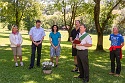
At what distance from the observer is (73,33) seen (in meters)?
9.35

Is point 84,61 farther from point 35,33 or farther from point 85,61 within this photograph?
point 35,33

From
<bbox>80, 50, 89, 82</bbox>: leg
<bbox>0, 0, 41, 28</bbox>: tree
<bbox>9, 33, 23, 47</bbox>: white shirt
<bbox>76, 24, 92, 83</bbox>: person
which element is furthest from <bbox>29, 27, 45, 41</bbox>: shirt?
<bbox>0, 0, 41, 28</bbox>: tree

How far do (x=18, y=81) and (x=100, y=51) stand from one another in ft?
45.2

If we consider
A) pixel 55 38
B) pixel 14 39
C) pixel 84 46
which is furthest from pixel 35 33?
pixel 84 46

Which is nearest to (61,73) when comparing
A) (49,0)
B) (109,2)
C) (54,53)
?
(54,53)

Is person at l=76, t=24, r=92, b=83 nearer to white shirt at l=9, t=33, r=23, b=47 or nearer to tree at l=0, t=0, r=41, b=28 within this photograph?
white shirt at l=9, t=33, r=23, b=47

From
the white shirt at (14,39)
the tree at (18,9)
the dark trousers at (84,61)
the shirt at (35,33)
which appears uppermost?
the tree at (18,9)

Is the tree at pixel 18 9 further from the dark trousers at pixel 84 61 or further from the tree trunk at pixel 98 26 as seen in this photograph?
the dark trousers at pixel 84 61

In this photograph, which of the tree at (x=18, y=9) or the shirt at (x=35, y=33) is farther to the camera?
the tree at (x=18, y=9)

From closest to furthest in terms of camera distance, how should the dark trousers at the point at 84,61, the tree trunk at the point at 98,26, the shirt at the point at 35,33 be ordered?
1. the dark trousers at the point at 84,61
2. the shirt at the point at 35,33
3. the tree trunk at the point at 98,26

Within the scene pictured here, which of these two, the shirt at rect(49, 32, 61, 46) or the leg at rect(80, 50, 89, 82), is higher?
the shirt at rect(49, 32, 61, 46)

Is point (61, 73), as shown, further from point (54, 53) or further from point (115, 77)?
point (115, 77)

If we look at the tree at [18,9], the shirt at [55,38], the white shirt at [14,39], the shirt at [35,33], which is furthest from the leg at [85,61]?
the tree at [18,9]

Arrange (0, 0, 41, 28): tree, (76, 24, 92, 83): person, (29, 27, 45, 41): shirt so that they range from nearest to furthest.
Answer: (76, 24, 92, 83): person
(29, 27, 45, 41): shirt
(0, 0, 41, 28): tree
